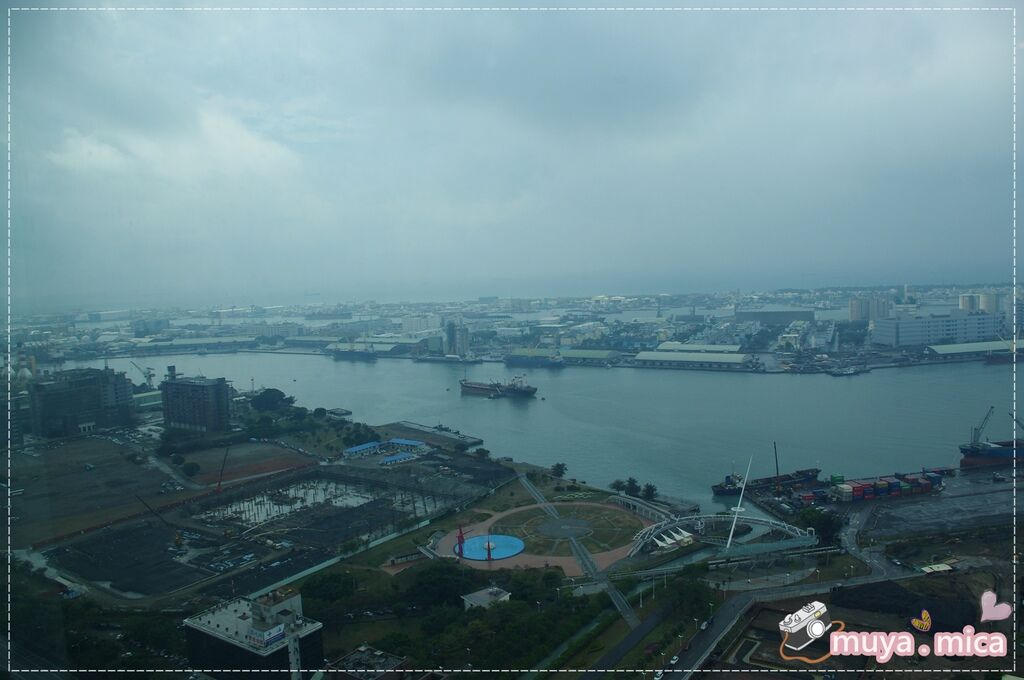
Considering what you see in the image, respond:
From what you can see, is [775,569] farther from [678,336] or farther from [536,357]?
[678,336]

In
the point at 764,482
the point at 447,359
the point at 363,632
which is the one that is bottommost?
the point at 363,632

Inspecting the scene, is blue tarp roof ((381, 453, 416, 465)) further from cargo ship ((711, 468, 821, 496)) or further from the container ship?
the container ship

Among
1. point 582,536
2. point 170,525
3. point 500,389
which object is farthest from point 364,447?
point 500,389

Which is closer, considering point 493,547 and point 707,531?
point 493,547

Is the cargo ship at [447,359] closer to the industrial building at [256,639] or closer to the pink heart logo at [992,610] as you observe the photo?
the industrial building at [256,639]

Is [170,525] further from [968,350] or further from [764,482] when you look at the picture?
[968,350]

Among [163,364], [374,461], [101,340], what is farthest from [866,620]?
[163,364]
